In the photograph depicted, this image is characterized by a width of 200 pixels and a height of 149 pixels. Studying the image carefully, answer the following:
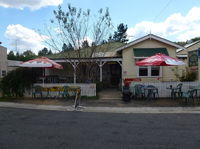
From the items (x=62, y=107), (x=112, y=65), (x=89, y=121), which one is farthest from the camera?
(x=112, y=65)

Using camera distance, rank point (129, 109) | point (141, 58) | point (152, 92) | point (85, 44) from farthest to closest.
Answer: point (85, 44), point (141, 58), point (152, 92), point (129, 109)

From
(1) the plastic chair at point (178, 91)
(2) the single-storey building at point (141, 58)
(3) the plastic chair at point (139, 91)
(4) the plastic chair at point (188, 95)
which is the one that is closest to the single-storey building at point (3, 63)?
(2) the single-storey building at point (141, 58)

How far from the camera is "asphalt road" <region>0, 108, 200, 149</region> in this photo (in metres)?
4.59

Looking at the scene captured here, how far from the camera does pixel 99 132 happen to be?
5.64 m

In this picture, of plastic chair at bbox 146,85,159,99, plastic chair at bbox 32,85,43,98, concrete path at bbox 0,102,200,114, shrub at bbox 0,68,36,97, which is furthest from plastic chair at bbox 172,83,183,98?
shrub at bbox 0,68,36,97

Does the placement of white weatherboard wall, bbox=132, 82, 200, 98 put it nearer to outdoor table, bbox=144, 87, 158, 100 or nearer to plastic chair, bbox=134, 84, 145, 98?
outdoor table, bbox=144, 87, 158, 100

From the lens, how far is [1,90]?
12688 mm

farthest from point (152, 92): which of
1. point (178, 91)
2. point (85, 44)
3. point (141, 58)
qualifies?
point (85, 44)

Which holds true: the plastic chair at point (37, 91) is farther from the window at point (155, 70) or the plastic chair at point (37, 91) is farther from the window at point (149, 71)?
the window at point (155, 70)

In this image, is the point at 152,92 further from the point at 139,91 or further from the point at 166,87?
the point at 166,87

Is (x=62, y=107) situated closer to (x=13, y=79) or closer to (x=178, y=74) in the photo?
(x=13, y=79)

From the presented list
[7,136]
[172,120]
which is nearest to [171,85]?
[172,120]

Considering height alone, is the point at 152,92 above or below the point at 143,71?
below

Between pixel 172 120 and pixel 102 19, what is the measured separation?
35.6ft
